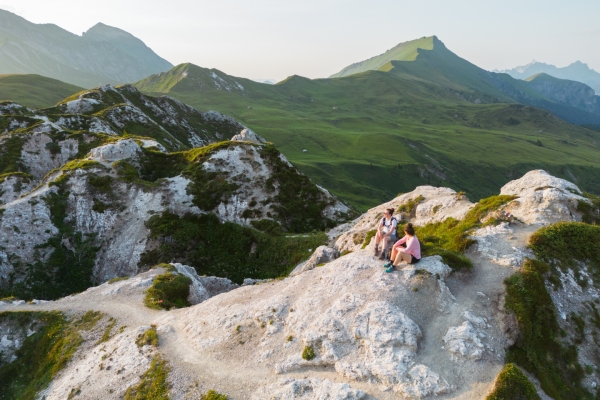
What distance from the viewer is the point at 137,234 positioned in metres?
53.4

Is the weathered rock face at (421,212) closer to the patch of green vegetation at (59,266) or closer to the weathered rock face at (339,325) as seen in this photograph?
the weathered rock face at (339,325)

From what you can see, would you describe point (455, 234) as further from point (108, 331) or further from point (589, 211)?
point (108, 331)

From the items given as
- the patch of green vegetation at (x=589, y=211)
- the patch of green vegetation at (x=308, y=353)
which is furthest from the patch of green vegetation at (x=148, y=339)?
the patch of green vegetation at (x=589, y=211)

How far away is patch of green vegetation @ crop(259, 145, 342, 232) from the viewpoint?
6168 cm

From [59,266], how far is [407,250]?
48.9 meters

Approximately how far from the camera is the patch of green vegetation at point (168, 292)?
107ft

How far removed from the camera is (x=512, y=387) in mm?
16062

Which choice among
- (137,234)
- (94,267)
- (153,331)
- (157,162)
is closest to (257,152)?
(157,162)

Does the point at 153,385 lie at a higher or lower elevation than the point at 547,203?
lower

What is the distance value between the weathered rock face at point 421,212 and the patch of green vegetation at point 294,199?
9.85m

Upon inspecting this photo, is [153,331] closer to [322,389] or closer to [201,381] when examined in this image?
[201,381]

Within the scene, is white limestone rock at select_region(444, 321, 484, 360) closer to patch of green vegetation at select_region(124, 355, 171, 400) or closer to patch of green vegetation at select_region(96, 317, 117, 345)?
patch of green vegetation at select_region(124, 355, 171, 400)

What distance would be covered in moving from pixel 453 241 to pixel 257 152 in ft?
154

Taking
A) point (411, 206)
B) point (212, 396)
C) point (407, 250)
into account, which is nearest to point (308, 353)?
point (212, 396)
